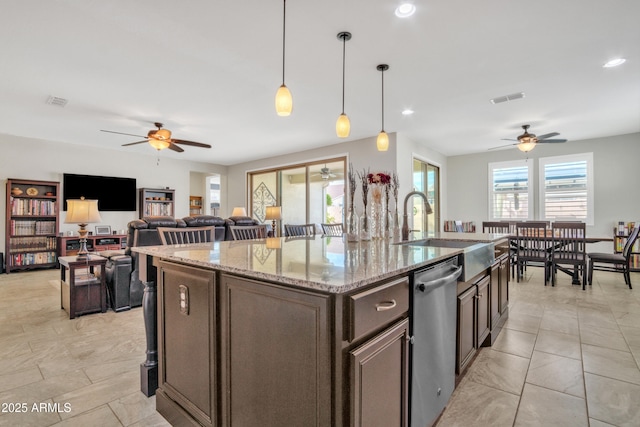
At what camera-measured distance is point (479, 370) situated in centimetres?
214

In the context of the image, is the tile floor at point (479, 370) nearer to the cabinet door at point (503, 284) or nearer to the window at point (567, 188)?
the cabinet door at point (503, 284)

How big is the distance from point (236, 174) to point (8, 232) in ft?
16.1

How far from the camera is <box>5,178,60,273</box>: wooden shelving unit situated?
5621 mm

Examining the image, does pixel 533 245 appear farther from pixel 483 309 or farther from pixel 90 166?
pixel 90 166

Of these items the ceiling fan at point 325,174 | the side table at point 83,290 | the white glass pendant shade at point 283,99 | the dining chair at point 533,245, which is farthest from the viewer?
the ceiling fan at point 325,174

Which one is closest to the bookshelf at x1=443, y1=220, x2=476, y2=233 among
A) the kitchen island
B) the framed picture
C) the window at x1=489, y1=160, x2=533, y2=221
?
the window at x1=489, y1=160, x2=533, y2=221

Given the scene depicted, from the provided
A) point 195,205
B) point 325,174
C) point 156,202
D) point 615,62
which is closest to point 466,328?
point 615,62

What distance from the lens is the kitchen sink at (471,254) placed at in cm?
174

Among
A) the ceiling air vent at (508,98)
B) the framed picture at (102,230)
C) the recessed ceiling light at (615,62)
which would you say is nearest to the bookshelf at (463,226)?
the ceiling air vent at (508,98)

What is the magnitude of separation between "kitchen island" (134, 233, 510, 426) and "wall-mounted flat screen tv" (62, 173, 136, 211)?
6542 millimetres

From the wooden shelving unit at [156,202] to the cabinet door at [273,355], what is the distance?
7.07m

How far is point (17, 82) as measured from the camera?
3.44m

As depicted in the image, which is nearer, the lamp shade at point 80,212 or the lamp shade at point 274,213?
the lamp shade at point 80,212

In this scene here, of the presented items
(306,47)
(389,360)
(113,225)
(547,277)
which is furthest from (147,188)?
(547,277)
